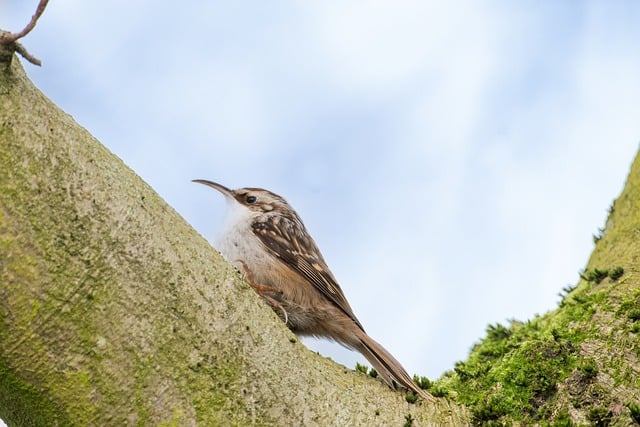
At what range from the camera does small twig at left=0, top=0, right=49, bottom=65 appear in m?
2.61

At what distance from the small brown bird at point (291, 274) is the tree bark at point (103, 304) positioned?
1114 mm

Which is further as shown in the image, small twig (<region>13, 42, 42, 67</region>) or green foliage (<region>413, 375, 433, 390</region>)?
green foliage (<region>413, 375, 433, 390</region>)

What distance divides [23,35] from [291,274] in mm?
2753

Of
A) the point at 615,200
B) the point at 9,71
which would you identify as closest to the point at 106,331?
the point at 9,71

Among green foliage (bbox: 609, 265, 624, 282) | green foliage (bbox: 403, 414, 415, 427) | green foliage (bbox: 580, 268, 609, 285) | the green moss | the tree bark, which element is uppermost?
green foliage (bbox: 580, 268, 609, 285)

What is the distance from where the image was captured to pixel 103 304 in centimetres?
281

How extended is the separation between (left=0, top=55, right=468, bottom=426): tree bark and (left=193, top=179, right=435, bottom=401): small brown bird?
111cm

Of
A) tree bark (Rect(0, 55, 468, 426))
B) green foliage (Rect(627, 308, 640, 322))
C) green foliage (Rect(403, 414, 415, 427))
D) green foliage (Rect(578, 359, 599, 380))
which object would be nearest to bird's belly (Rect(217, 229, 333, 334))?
green foliage (Rect(403, 414, 415, 427))

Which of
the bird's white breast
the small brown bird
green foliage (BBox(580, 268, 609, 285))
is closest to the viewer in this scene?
the small brown bird

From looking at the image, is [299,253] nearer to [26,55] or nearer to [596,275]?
[596,275]

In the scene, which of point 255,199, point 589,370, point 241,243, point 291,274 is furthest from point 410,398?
point 255,199

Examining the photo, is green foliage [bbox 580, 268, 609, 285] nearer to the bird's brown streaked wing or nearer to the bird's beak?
the bird's brown streaked wing

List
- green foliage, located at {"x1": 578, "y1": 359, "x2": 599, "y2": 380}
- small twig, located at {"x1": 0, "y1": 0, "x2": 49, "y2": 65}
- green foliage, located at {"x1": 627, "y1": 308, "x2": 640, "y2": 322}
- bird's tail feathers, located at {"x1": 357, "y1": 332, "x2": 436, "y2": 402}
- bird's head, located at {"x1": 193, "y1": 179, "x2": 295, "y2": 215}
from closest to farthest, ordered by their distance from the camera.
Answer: small twig, located at {"x1": 0, "y1": 0, "x2": 49, "y2": 65} < green foliage, located at {"x1": 578, "y1": 359, "x2": 599, "y2": 380} < bird's tail feathers, located at {"x1": 357, "y1": 332, "x2": 436, "y2": 402} < green foliage, located at {"x1": 627, "y1": 308, "x2": 640, "y2": 322} < bird's head, located at {"x1": 193, "y1": 179, "x2": 295, "y2": 215}

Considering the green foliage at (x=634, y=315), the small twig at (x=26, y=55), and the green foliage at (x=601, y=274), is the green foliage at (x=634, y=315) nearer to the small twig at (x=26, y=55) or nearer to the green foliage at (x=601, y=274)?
the green foliage at (x=601, y=274)
